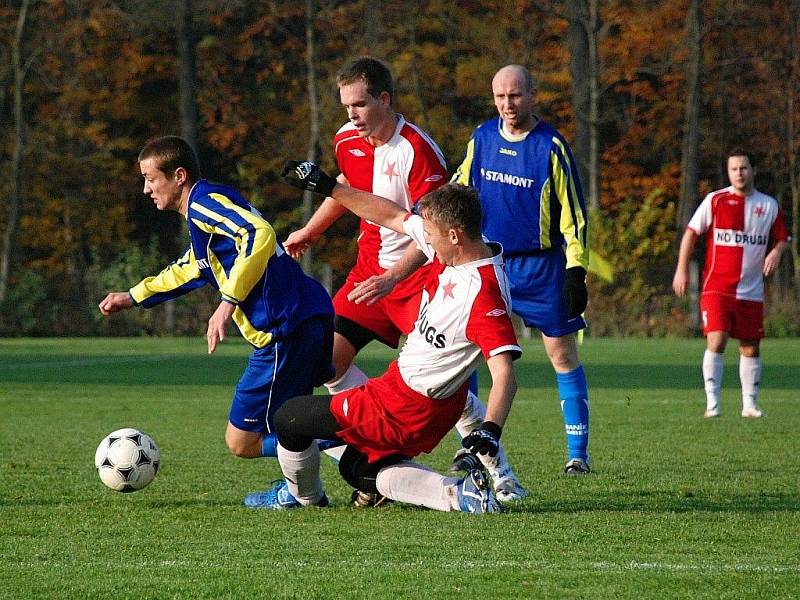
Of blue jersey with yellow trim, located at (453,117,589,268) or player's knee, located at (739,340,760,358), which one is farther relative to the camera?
player's knee, located at (739,340,760,358)

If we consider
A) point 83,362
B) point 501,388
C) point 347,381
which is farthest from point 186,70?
point 501,388

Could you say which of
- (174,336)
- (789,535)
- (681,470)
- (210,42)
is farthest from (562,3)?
(789,535)

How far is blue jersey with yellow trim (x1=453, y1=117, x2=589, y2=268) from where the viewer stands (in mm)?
7508

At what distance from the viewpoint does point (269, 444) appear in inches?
258

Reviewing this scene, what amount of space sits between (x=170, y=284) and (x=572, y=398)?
247 centimetres

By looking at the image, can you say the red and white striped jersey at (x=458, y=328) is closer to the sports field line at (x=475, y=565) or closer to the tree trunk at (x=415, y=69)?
the sports field line at (x=475, y=565)

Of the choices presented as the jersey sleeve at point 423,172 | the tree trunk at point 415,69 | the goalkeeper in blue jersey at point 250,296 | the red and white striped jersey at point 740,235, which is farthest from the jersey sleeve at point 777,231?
A: the tree trunk at point 415,69

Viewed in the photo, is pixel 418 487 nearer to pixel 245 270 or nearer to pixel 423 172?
pixel 245 270

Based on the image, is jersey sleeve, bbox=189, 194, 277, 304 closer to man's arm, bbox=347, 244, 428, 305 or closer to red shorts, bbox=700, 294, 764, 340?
man's arm, bbox=347, 244, 428, 305

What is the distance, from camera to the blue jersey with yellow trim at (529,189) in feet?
24.6

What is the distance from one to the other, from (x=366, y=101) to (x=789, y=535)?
2.82m

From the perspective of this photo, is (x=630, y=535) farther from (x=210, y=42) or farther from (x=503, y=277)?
(x=210, y=42)

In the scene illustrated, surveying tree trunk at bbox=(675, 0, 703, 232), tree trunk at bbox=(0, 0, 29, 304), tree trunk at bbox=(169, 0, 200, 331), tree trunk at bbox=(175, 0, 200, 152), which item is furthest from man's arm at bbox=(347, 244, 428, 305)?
tree trunk at bbox=(175, 0, 200, 152)

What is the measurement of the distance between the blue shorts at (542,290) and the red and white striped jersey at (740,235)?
4568 millimetres
